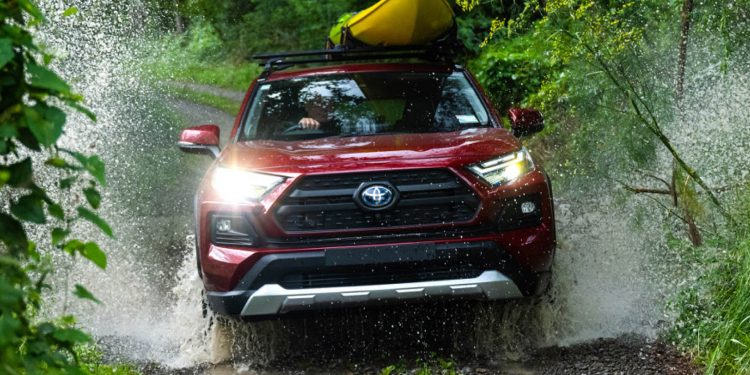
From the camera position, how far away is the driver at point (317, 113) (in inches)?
262

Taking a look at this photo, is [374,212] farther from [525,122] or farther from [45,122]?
[45,122]

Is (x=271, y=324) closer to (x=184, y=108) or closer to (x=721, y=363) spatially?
(x=721, y=363)

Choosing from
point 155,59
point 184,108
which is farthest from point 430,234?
point 155,59

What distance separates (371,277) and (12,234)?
301 cm

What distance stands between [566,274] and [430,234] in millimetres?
1660

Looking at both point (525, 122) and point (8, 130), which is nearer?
point (8, 130)

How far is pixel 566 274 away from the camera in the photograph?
271 inches

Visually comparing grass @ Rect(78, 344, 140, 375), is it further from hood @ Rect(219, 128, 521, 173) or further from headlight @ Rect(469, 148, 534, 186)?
headlight @ Rect(469, 148, 534, 186)

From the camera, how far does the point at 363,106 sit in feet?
22.5

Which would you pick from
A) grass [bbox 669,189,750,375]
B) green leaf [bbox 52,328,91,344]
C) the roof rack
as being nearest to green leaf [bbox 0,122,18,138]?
green leaf [bbox 52,328,91,344]

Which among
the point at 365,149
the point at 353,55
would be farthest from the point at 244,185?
the point at 353,55

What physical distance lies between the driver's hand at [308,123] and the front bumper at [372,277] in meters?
1.36

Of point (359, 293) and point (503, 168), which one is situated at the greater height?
point (503, 168)

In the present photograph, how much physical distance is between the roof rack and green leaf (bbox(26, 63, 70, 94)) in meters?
4.49
